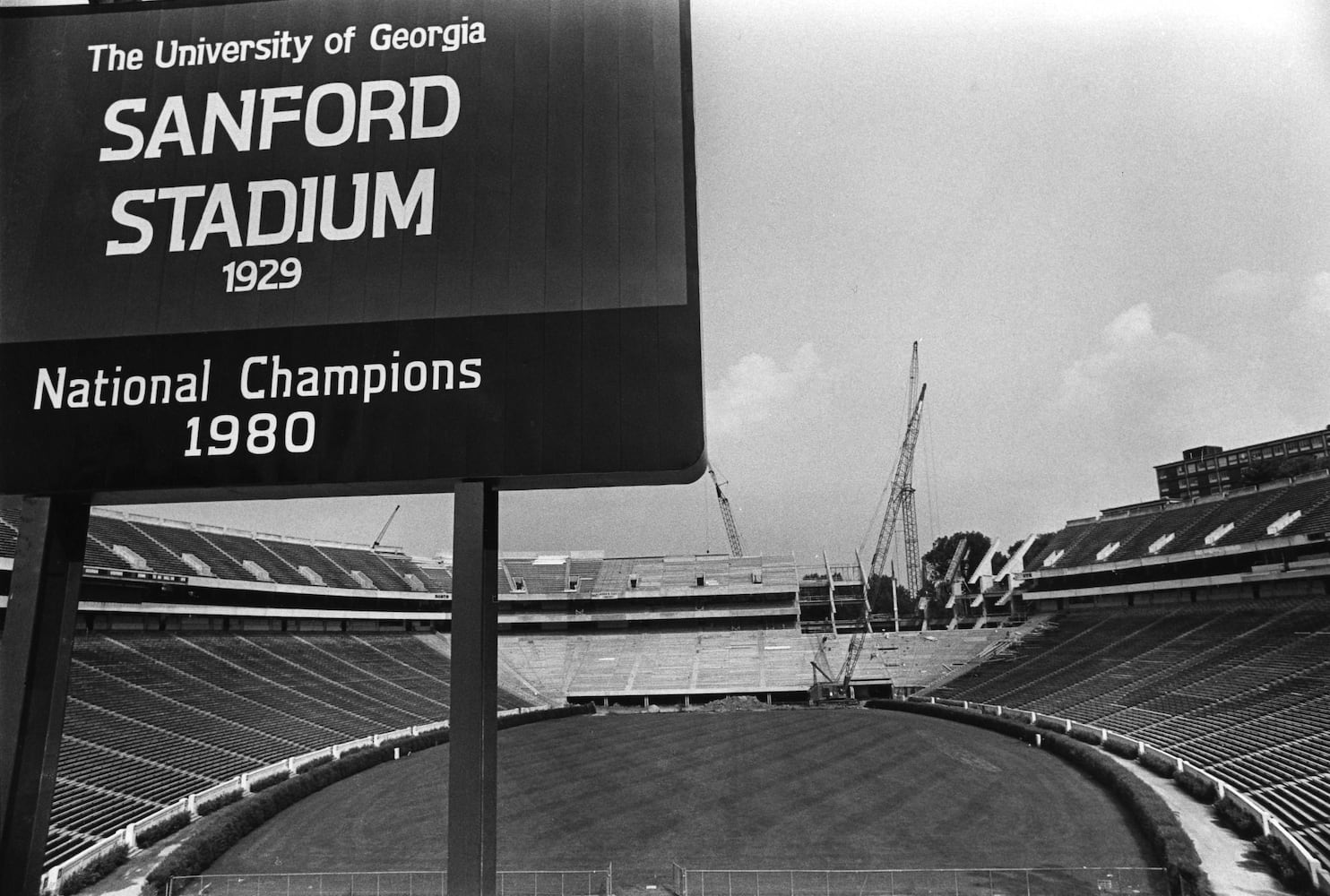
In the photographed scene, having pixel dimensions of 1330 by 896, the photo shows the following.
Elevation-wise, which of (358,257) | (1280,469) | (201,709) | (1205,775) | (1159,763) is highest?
(1280,469)

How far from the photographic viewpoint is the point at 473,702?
4359 millimetres

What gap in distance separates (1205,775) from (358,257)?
27.1m

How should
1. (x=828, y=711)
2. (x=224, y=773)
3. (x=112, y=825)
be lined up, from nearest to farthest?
(x=112, y=825)
(x=224, y=773)
(x=828, y=711)

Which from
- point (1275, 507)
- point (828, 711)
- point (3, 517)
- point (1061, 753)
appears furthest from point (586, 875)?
point (1275, 507)

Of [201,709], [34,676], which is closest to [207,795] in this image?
[201,709]

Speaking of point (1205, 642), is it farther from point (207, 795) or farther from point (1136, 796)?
point (207, 795)

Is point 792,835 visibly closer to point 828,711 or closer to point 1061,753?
point 1061,753

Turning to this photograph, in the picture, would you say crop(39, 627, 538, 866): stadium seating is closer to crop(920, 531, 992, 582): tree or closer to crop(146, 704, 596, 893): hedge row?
crop(146, 704, 596, 893): hedge row

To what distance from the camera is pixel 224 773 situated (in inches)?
1005

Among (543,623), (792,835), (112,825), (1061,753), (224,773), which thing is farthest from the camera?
(543,623)

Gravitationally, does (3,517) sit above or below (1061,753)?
above

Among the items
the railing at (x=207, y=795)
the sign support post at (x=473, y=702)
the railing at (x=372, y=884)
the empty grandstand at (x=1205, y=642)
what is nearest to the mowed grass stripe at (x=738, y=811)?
the railing at (x=372, y=884)

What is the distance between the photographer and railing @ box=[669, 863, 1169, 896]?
631 inches

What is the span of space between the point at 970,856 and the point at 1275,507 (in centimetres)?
3254
